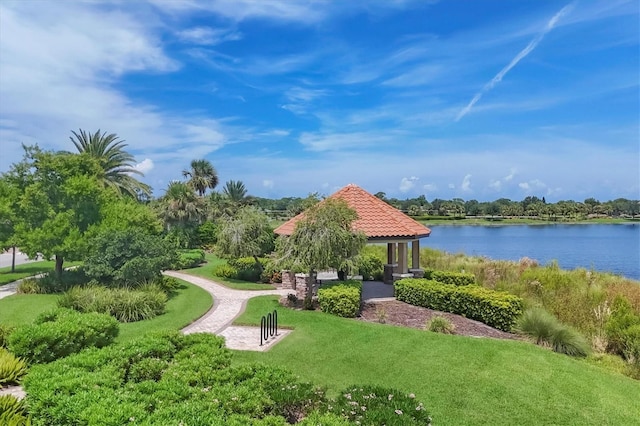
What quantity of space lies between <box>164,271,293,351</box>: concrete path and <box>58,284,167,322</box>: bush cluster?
1.65 metres

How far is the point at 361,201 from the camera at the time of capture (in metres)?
18.2

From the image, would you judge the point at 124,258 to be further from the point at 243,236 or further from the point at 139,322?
the point at 243,236

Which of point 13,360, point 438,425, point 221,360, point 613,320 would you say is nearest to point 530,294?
point 613,320

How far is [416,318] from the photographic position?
42.4 feet

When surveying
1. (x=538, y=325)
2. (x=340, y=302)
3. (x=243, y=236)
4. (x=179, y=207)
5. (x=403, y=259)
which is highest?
(x=179, y=207)

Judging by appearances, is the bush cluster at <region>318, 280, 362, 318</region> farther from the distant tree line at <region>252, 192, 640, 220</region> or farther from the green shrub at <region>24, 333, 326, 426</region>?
the distant tree line at <region>252, 192, 640, 220</region>

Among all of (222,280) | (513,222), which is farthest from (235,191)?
(513,222)

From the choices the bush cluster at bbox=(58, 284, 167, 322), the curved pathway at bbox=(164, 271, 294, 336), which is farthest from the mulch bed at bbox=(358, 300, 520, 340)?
the bush cluster at bbox=(58, 284, 167, 322)

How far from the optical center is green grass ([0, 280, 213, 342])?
1152 centimetres

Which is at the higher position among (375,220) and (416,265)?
(375,220)

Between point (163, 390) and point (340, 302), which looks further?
point (340, 302)

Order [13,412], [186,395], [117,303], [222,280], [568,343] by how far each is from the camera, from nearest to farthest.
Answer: [13,412], [186,395], [568,343], [117,303], [222,280]

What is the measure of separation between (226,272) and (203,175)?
27.5m

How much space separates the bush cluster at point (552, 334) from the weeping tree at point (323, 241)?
17.9 feet
